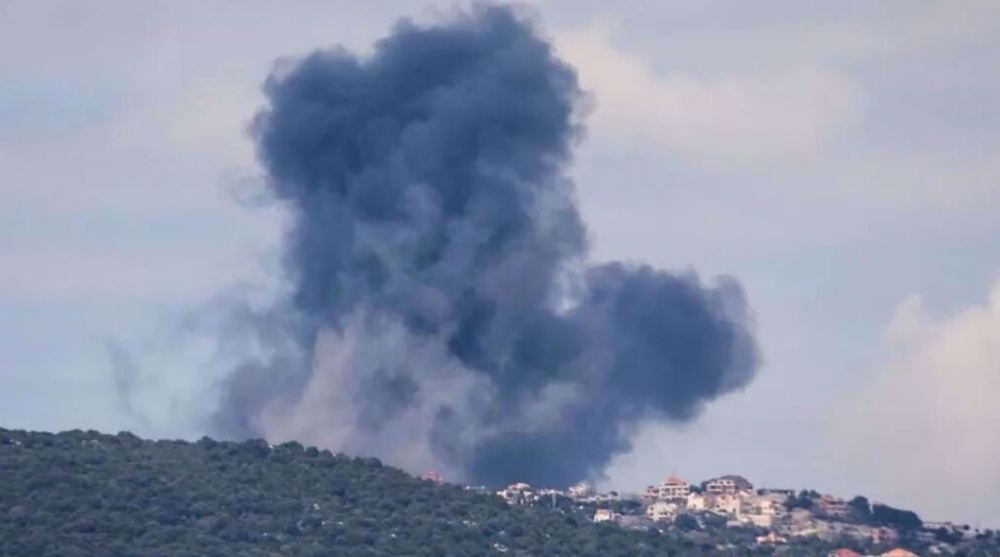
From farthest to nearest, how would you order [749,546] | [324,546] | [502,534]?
[749,546]
[502,534]
[324,546]

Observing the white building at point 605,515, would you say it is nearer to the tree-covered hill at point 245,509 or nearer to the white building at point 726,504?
the white building at point 726,504

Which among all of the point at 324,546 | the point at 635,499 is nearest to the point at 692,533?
the point at 635,499

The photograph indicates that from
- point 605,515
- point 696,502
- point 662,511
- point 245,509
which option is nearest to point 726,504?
point 696,502

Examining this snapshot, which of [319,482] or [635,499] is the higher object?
[635,499]

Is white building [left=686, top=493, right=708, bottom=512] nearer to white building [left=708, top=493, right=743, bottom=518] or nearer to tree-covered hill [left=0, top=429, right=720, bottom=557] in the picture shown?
white building [left=708, top=493, right=743, bottom=518]

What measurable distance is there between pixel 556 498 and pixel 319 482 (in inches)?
631

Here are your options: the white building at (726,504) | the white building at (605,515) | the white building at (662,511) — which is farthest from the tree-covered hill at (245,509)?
the white building at (726,504)

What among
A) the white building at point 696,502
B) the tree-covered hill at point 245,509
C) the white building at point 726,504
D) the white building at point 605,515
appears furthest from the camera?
the white building at point 696,502

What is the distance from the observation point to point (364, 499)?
110500 millimetres

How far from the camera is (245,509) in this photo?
105m

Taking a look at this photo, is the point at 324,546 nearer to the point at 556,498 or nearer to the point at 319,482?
the point at 319,482

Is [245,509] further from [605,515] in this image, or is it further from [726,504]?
[726,504]

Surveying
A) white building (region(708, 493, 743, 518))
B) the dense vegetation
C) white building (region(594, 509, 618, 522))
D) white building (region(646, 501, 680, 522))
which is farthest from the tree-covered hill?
white building (region(708, 493, 743, 518))

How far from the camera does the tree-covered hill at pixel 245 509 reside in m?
98.6
